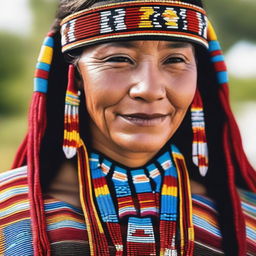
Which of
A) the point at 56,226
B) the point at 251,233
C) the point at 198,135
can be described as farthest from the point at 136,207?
the point at 251,233

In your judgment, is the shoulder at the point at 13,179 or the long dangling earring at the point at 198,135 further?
the long dangling earring at the point at 198,135

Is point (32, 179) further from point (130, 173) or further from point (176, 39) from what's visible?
point (176, 39)

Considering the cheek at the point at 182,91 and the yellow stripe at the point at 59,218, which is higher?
the cheek at the point at 182,91

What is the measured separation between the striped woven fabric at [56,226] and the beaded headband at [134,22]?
2.42ft

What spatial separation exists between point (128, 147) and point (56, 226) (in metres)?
0.49

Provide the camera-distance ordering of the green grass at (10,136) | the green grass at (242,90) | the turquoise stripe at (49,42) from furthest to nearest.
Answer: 1. the green grass at (242,90)
2. the green grass at (10,136)
3. the turquoise stripe at (49,42)

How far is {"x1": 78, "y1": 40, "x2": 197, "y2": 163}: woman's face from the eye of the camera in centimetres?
230

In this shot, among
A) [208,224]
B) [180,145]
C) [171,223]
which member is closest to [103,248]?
[171,223]

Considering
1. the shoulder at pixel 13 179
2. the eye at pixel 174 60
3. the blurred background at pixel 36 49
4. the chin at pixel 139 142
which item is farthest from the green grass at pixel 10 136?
the eye at pixel 174 60

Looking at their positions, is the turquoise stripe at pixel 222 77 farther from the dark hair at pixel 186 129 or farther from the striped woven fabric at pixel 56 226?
the striped woven fabric at pixel 56 226

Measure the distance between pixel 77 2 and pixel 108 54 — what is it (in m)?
0.31

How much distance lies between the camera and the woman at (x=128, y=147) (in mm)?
2311

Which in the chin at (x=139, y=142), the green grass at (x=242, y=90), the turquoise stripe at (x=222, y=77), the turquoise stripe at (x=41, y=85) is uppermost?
the turquoise stripe at (x=222, y=77)

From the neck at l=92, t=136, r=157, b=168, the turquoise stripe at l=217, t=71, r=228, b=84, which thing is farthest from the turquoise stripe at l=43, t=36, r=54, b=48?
the turquoise stripe at l=217, t=71, r=228, b=84
